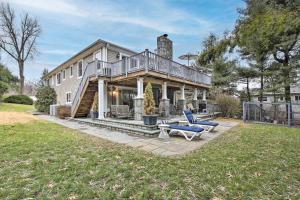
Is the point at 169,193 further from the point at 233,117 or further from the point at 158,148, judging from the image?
the point at 233,117

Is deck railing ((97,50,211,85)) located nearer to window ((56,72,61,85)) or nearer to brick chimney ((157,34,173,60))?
brick chimney ((157,34,173,60))

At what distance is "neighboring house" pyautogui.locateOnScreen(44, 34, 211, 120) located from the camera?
33.0ft

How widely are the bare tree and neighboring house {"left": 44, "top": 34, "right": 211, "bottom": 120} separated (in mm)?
17393

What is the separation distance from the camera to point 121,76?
1090cm

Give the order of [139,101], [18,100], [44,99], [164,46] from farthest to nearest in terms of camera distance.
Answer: [18,100], [44,99], [164,46], [139,101]

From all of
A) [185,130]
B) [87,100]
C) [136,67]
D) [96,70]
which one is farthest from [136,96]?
[185,130]

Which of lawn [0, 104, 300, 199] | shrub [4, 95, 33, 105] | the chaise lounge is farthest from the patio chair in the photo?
shrub [4, 95, 33, 105]

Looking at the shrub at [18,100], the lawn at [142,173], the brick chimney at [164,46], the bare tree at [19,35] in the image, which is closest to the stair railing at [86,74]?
the brick chimney at [164,46]

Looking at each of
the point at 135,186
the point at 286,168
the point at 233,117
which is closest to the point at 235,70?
the point at 233,117

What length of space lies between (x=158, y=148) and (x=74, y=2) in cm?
985

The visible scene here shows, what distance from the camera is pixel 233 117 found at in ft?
53.3

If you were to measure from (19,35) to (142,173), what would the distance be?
117 ft

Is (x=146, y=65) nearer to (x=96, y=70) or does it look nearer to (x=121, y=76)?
(x=121, y=76)

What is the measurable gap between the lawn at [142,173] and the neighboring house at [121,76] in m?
5.57
